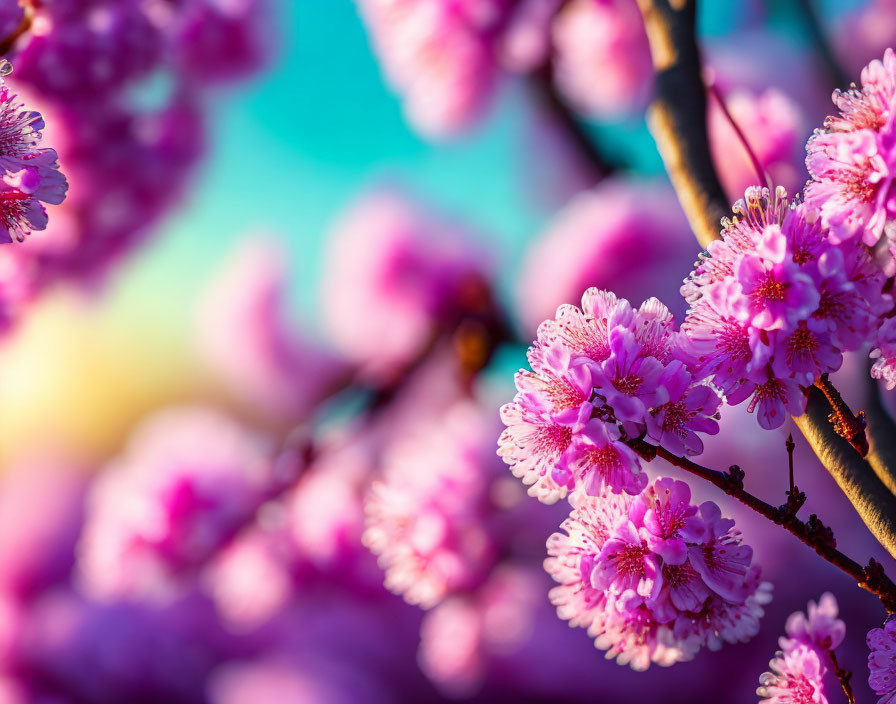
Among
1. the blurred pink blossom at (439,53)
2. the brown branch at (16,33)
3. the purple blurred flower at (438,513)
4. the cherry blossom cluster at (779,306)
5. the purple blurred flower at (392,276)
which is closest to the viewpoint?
the cherry blossom cluster at (779,306)

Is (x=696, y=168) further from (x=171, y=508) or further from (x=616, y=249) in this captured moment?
(x=171, y=508)

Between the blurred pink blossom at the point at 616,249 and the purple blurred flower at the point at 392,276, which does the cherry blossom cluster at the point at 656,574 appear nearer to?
the blurred pink blossom at the point at 616,249

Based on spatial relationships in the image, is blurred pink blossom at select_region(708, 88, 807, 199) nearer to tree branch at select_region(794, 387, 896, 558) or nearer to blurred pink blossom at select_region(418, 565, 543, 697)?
tree branch at select_region(794, 387, 896, 558)

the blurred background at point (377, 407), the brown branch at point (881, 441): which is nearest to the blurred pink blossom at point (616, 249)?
the blurred background at point (377, 407)

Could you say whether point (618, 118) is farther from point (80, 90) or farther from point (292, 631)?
point (292, 631)

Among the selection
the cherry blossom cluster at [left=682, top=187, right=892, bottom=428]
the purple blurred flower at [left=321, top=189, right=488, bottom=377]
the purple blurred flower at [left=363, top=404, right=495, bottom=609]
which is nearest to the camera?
the cherry blossom cluster at [left=682, top=187, right=892, bottom=428]

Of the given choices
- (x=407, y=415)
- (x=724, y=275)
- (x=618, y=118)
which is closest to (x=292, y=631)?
(x=407, y=415)

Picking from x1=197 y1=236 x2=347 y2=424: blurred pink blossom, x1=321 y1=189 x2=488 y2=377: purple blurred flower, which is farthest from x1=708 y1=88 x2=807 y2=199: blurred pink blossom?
x1=197 y1=236 x2=347 y2=424: blurred pink blossom
